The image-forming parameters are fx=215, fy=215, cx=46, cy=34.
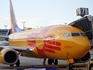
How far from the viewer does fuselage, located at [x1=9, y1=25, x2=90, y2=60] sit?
11.8 meters

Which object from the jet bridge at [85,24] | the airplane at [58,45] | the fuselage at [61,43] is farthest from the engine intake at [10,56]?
the jet bridge at [85,24]

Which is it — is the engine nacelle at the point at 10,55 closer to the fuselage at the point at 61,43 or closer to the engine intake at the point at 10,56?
the engine intake at the point at 10,56

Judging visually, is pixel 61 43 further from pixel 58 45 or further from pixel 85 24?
pixel 85 24

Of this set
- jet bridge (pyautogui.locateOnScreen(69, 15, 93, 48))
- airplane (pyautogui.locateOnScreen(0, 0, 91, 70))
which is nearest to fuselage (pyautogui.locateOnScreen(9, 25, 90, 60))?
airplane (pyautogui.locateOnScreen(0, 0, 91, 70))

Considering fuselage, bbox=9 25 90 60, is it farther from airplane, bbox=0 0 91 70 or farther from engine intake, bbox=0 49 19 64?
engine intake, bbox=0 49 19 64

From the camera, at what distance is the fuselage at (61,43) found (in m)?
11.8

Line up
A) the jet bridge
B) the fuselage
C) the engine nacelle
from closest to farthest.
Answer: the fuselage < the jet bridge < the engine nacelle

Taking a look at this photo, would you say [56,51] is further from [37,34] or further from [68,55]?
[37,34]

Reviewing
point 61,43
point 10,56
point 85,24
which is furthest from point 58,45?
point 10,56

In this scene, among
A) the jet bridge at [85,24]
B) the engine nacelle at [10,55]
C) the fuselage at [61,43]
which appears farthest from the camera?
the engine nacelle at [10,55]

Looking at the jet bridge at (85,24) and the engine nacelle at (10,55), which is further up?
the jet bridge at (85,24)

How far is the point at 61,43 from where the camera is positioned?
12.4 metres

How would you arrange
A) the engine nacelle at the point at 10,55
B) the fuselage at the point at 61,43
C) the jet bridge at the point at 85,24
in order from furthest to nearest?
the engine nacelle at the point at 10,55
the jet bridge at the point at 85,24
the fuselage at the point at 61,43

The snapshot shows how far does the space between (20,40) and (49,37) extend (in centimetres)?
518
